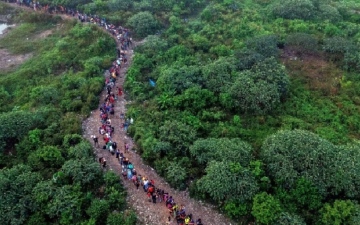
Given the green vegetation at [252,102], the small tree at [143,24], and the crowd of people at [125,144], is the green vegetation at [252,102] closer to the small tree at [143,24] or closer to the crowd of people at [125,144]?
the small tree at [143,24]

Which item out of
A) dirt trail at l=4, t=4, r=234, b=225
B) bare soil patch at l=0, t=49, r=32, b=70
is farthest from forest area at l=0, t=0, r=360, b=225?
bare soil patch at l=0, t=49, r=32, b=70

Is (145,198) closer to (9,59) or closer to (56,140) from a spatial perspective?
(56,140)

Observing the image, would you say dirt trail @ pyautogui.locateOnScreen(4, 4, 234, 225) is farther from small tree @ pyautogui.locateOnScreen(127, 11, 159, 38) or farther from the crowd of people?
small tree @ pyautogui.locateOnScreen(127, 11, 159, 38)

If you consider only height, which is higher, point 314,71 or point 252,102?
point 252,102

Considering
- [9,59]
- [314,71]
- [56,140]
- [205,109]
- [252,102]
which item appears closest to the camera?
[56,140]

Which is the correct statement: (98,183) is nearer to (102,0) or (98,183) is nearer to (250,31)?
(250,31)

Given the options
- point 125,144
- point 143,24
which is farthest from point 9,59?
point 125,144
